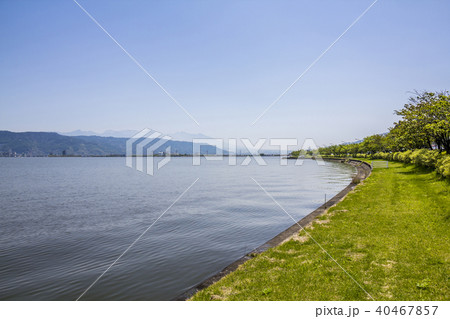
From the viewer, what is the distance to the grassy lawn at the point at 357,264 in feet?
21.4

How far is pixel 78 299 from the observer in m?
8.25

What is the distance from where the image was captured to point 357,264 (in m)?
8.06

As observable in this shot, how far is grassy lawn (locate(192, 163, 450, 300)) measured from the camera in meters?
6.53

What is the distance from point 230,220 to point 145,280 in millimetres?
8844

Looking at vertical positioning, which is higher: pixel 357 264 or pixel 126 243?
pixel 357 264
